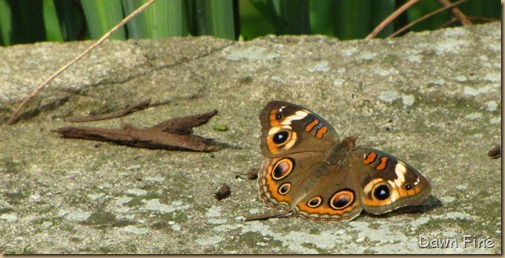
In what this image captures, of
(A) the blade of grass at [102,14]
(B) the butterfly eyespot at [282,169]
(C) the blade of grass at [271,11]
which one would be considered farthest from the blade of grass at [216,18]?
(B) the butterfly eyespot at [282,169]

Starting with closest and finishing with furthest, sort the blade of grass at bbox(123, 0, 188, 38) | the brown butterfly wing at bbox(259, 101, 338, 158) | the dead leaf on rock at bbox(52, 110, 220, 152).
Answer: the brown butterfly wing at bbox(259, 101, 338, 158) → the dead leaf on rock at bbox(52, 110, 220, 152) → the blade of grass at bbox(123, 0, 188, 38)

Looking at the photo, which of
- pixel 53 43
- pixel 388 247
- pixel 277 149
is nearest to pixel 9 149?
pixel 53 43

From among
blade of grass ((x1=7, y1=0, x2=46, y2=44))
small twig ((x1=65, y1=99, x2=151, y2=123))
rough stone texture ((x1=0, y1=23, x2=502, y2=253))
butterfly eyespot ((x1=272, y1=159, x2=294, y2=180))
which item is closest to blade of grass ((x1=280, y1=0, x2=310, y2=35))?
rough stone texture ((x1=0, y1=23, x2=502, y2=253))

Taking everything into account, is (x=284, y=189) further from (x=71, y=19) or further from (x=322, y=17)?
(x=71, y=19)

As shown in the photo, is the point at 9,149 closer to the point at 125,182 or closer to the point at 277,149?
the point at 125,182

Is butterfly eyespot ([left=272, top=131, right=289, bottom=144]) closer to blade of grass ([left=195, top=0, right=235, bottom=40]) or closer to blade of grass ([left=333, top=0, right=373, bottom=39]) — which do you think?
blade of grass ([left=195, top=0, right=235, bottom=40])

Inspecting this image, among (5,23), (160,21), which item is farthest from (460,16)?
(5,23)
